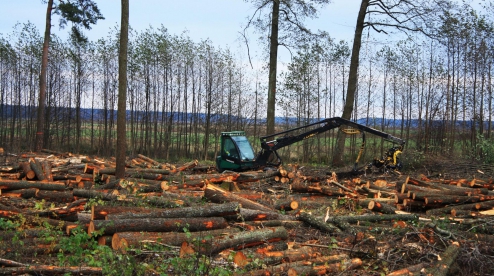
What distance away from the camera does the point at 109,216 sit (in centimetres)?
675

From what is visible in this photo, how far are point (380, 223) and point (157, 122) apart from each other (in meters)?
27.7

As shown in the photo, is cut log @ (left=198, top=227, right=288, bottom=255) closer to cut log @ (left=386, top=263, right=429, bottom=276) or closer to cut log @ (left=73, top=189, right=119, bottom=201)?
cut log @ (left=386, top=263, right=429, bottom=276)

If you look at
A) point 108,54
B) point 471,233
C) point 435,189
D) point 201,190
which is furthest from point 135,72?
point 471,233

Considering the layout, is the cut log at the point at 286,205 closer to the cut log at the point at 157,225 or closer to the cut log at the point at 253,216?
the cut log at the point at 253,216

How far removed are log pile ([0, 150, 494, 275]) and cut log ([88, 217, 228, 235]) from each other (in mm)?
15

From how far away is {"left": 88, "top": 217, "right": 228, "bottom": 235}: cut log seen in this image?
6.37 m

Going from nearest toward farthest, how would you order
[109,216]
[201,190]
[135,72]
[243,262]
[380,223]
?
[243,262]
[109,216]
[380,223]
[201,190]
[135,72]

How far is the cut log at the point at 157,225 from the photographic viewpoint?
6371 mm

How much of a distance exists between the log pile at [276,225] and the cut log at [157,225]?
0.05 ft

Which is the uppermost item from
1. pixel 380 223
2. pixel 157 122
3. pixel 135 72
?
pixel 135 72

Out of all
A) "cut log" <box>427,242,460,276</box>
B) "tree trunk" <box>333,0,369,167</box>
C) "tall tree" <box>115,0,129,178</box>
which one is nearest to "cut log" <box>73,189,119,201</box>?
"tall tree" <box>115,0,129,178</box>

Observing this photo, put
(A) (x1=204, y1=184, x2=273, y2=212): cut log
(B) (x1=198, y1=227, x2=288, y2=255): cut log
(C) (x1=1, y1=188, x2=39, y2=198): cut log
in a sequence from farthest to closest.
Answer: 1. (C) (x1=1, y1=188, x2=39, y2=198): cut log
2. (A) (x1=204, y1=184, x2=273, y2=212): cut log
3. (B) (x1=198, y1=227, x2=288, y2=255): cut log

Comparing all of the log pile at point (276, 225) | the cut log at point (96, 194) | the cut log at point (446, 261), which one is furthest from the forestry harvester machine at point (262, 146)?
the cut log at point (446, 261)

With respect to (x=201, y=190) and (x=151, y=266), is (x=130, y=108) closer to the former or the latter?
(x=201, y=190)
